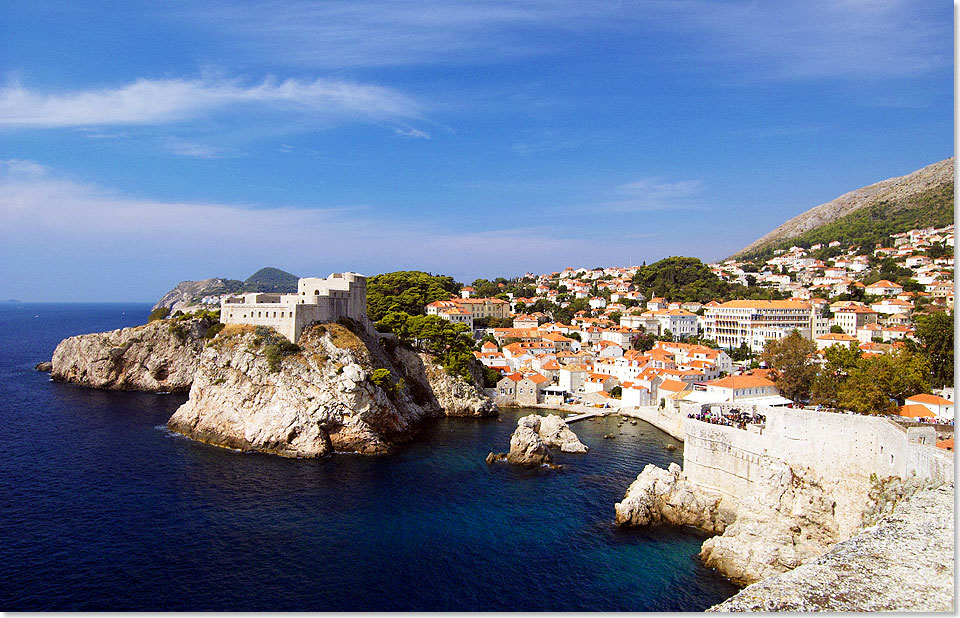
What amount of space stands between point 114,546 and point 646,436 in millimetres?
26882

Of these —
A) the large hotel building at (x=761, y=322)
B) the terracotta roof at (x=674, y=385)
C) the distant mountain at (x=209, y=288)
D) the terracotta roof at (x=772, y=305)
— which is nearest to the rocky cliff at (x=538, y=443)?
the terracotta roof at (x=674, y=385)

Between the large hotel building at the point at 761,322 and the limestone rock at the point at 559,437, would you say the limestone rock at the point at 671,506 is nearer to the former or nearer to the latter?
the limestone rock at the point at 559,437

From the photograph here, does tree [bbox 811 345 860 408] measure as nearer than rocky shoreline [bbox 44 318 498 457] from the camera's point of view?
Yes

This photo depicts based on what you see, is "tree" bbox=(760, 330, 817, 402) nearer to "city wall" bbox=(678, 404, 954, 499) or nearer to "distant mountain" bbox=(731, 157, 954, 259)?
"city wall" bbox=(678, 404, 954, 499)

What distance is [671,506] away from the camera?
19.6 m

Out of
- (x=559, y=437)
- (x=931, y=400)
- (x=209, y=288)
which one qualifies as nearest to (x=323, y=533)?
(x=559, y=437)

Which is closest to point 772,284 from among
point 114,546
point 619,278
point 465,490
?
point 619,278

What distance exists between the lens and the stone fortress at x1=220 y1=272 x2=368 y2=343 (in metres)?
34.5

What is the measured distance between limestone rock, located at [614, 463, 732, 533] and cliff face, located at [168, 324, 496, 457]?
48.1 ft

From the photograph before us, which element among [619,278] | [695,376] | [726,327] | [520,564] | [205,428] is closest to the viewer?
[520,564]

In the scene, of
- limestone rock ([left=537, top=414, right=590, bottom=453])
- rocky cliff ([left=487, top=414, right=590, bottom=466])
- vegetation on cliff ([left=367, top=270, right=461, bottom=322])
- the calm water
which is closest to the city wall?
the calm water

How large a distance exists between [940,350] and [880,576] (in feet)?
85.0

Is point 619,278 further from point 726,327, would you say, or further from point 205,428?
point 205,428

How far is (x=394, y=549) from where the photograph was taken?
17547 mm
